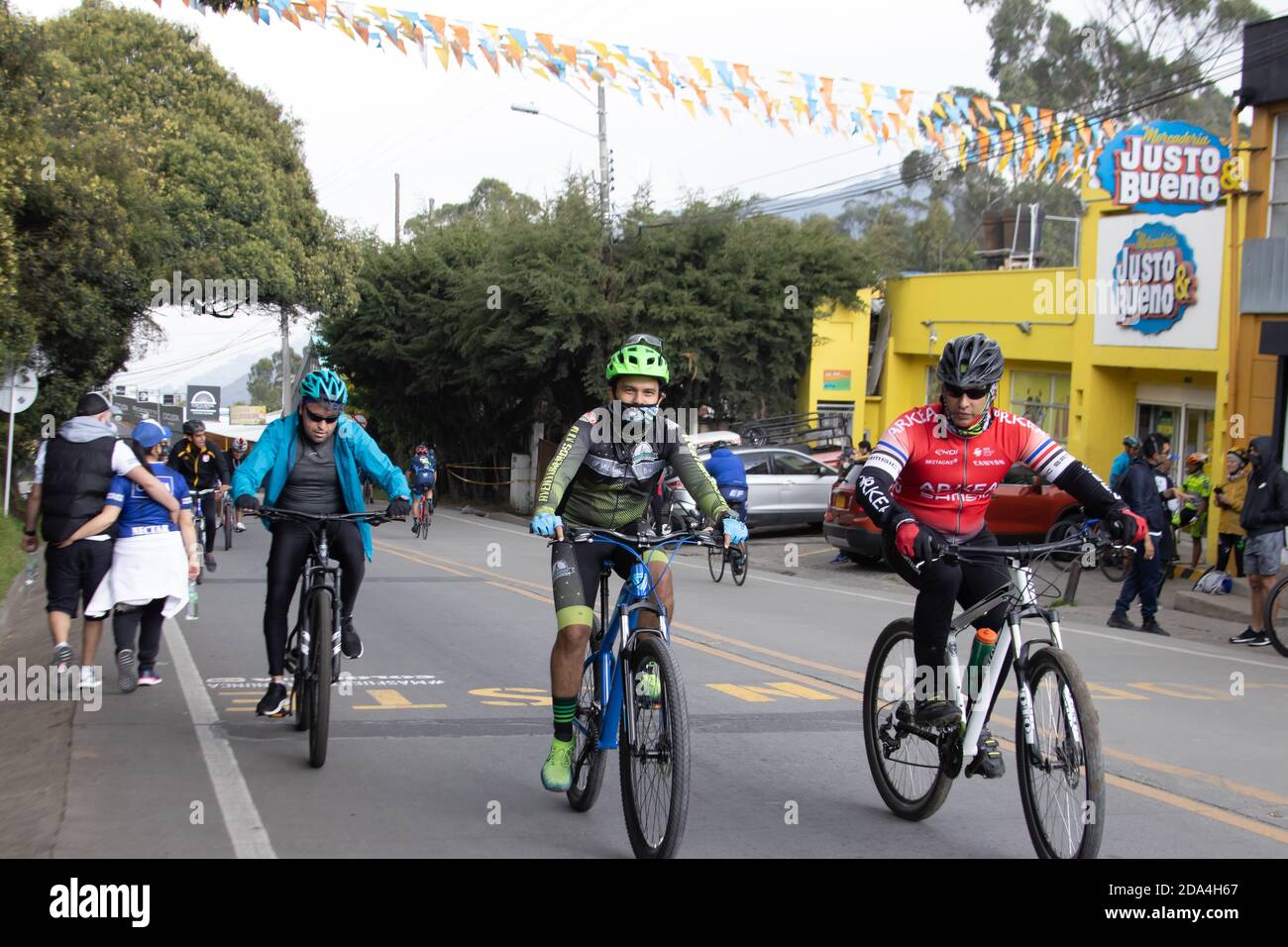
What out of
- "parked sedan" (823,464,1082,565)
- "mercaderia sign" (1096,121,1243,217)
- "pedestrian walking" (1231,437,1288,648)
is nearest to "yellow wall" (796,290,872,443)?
"parked sedan" (823,464,1082,565)

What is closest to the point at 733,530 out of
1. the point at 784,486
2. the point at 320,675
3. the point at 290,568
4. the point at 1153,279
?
the point at 320,675

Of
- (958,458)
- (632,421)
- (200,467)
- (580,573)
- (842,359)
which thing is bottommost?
(200,467)

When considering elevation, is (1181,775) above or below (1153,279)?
below

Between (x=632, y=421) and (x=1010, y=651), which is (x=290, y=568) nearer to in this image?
(x=632, y=421)

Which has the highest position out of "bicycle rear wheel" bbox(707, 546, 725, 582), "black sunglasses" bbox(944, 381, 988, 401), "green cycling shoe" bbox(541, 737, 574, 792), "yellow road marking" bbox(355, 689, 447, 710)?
"black sunglasses" bbox(944, 381, 988, 401)

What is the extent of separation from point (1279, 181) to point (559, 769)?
55.7 ft

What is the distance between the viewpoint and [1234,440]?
1956 centimetres

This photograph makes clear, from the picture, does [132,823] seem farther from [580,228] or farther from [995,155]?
[580,228]

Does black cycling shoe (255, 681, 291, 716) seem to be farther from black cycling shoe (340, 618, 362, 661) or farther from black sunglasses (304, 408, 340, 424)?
black sunglasses (304, 408, 340, 424)

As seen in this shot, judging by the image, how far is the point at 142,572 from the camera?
368 inches

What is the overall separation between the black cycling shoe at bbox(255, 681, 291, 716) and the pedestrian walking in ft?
31.1

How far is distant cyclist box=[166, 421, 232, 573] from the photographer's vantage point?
58.7ft
